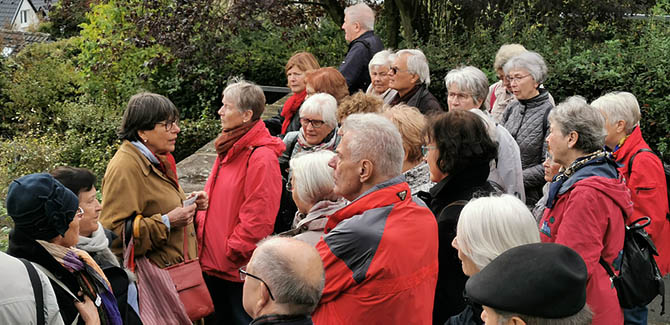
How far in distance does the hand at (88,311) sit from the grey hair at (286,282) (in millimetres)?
959

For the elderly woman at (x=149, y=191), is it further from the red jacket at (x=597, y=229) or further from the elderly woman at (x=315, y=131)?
the red jacket at (x=597, y=229)

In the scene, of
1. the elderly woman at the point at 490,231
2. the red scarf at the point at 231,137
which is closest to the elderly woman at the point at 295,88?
the red scarf at the point at 231,137

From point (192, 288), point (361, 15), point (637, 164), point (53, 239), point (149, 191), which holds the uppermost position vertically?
point (361, 15)

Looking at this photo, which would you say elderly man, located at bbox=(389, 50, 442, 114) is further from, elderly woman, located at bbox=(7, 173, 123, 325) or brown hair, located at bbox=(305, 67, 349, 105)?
elderly woman, located at bbox=(7, 173, 123, 325)

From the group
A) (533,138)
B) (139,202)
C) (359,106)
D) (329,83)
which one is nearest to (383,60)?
(329,83)

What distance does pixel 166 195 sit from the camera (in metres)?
4.26

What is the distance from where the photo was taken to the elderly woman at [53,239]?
9.22 ft

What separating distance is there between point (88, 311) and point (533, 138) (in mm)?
3559

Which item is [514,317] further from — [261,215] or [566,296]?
[261,215]

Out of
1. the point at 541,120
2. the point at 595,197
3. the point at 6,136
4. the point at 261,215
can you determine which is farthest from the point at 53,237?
the point at 6,136

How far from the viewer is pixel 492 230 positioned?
277cm

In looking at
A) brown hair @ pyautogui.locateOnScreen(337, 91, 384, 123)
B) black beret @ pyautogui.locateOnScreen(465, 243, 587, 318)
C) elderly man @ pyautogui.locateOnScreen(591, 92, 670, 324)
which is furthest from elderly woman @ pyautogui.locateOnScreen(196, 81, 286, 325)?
black beret @ pyautogui.locateOnScreen(465, 243, 587, 318)

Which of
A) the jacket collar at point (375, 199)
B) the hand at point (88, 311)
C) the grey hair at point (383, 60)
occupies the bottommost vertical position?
the hand at point (88, 311)

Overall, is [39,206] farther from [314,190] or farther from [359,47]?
[359,47]
